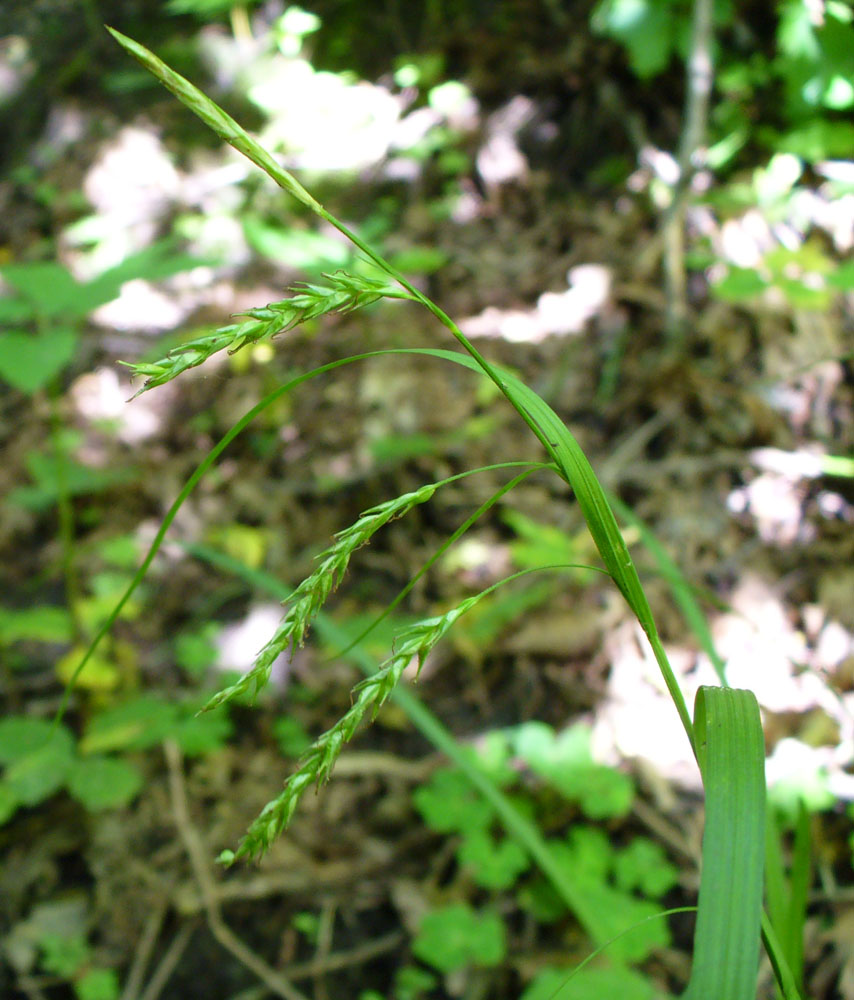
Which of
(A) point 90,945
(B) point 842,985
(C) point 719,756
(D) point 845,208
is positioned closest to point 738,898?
(C) point 719,756

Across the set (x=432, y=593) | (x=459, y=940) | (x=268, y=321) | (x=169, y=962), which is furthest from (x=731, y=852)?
(x=432, y=593)

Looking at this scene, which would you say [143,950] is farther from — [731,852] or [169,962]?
[731,852]

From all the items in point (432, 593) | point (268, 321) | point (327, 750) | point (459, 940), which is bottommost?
point (459, 940)

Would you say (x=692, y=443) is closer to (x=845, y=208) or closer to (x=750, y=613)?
(x=750, y=613)

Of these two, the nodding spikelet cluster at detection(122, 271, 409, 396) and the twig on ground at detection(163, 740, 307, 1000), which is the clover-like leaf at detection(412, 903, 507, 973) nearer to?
the twig on ground at detection(163, 740, 307, 1000)

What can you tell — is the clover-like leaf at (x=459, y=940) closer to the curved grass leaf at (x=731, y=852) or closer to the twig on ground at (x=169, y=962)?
the twig on ground at (x=169, y=962)

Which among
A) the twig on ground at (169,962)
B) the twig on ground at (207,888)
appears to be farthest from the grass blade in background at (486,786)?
the twig on ground at (169,962)
